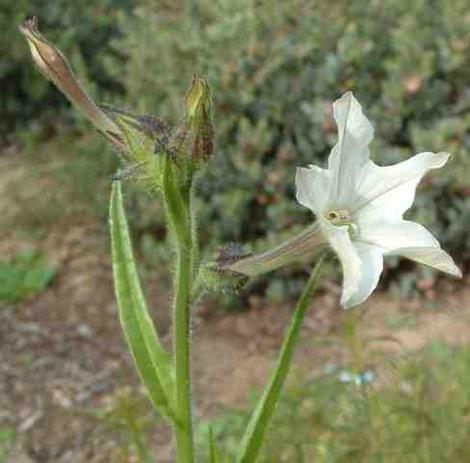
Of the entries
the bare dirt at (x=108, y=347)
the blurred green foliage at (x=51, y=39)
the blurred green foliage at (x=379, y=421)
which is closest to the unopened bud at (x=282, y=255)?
the blurred green foliage at (x=379, y=421)

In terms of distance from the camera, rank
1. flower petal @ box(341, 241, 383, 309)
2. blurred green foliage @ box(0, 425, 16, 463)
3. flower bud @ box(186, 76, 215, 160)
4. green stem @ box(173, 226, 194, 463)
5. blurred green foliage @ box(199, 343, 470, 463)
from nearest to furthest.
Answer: flower petal @ box(341, 241, 383, 309), flower bud @ box(186, 76, 215, 160), green stem @ box(173, 226, 194, 463), blurred green foliage @ box(199, 343, 470, 463), blurred green foliage @ box(0, 425, 16, 463)

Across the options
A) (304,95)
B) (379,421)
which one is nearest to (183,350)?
(379,421)

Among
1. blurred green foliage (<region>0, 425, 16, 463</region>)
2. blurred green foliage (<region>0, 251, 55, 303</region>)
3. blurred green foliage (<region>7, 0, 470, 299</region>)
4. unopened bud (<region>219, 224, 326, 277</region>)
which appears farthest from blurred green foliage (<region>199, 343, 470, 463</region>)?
blurred green foliage (<region>0, 251, 55, 303</region>)

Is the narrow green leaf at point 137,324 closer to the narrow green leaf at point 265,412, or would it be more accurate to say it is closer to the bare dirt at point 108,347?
the narrow green leaf at point 265,412

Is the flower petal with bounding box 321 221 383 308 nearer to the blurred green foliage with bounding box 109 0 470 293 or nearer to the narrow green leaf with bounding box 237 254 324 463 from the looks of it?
the narrow green leaf with bounding box 237 254 324 463

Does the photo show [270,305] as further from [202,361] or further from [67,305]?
[67,305]

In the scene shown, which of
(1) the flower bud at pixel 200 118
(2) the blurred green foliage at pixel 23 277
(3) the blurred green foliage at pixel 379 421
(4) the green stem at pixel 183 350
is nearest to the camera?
(1) the flower bud at pixel 200 118
